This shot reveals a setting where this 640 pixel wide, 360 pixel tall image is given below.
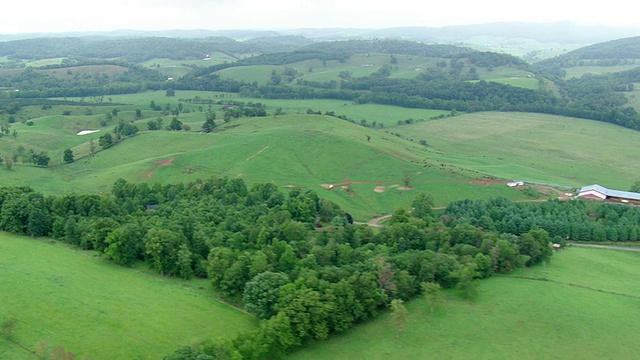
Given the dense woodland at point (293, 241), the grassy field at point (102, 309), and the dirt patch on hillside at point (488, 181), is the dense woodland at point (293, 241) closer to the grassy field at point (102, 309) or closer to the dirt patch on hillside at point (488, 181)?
the grassy field at point (102, 309)

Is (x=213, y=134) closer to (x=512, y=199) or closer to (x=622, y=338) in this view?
(x=512, y=199)

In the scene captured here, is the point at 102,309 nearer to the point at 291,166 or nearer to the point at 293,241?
the point at 293,241

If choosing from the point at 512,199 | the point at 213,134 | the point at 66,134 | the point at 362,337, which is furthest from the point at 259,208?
the point at 66,134

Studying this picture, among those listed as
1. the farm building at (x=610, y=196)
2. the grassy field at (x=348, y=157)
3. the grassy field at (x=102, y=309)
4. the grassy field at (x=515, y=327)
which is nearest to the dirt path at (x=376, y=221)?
the grassy field at (x=348, y=157)

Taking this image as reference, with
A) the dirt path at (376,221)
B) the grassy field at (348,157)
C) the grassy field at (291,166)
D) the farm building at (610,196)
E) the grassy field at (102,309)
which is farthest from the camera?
the grassy field at (348,157)

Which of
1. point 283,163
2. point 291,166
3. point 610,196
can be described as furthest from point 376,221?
point 610,196

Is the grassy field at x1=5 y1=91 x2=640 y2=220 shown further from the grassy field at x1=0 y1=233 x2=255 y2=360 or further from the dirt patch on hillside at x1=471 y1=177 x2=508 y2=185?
the grassy field at x1=0 y1=233 x2=255 y2=360
